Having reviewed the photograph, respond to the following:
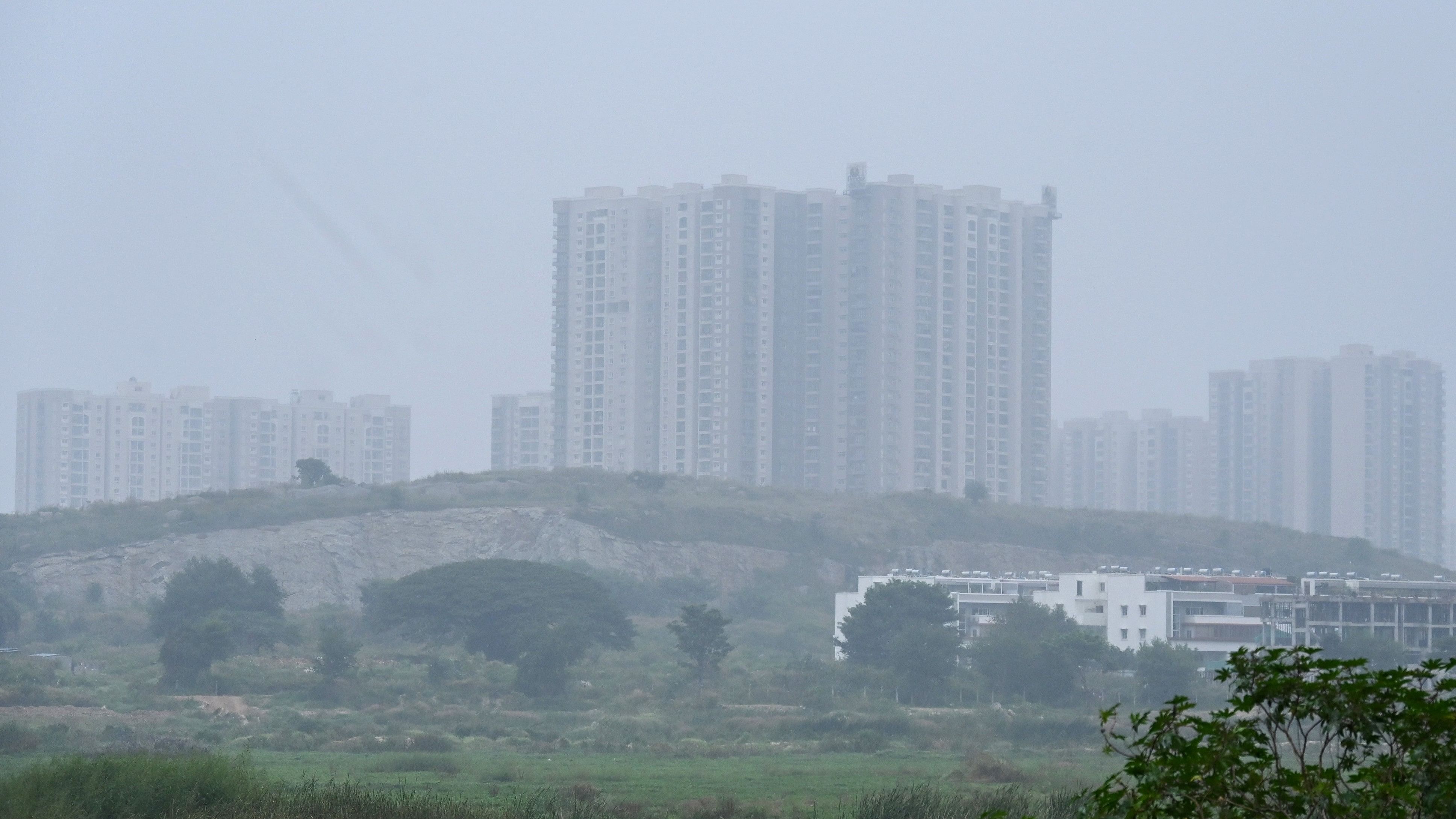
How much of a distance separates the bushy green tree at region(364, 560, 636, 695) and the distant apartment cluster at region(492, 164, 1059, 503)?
46.0m

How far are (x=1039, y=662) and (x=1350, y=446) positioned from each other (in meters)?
77.7

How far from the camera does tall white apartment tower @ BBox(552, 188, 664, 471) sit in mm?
119688

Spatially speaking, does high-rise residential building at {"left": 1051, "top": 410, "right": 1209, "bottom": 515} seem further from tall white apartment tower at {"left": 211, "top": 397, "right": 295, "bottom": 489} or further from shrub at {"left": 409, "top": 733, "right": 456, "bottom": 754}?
shrub at {"left": 409, "top": 733, "right": 456, "bottom": 754}

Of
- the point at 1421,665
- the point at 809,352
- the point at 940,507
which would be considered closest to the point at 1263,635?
the point at 940,507

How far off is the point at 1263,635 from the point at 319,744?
134 ft

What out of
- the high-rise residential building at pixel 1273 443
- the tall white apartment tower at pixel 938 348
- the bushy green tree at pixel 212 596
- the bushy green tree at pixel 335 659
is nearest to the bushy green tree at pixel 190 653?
the bushy green tree at pixel 335 659

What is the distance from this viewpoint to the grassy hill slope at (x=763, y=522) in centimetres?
9162

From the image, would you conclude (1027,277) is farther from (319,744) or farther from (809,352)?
(319,744)

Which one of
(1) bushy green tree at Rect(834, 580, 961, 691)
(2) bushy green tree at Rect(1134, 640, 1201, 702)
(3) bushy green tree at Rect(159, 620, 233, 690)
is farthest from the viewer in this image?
(1) bushy green tree at Rect(834, 580, 961, 691)

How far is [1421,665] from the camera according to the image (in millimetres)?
7461

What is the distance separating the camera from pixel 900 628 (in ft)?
215

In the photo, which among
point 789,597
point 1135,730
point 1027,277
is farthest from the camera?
point 1027,277

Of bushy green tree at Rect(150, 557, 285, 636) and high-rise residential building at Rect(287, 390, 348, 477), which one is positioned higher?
high-rise residential building at Rect(287, 390, 348, 477)

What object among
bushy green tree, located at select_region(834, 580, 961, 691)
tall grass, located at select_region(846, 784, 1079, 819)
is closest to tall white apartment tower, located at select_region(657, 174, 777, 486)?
bushy green tree, located at select_region(834, 580, 961, 691)
